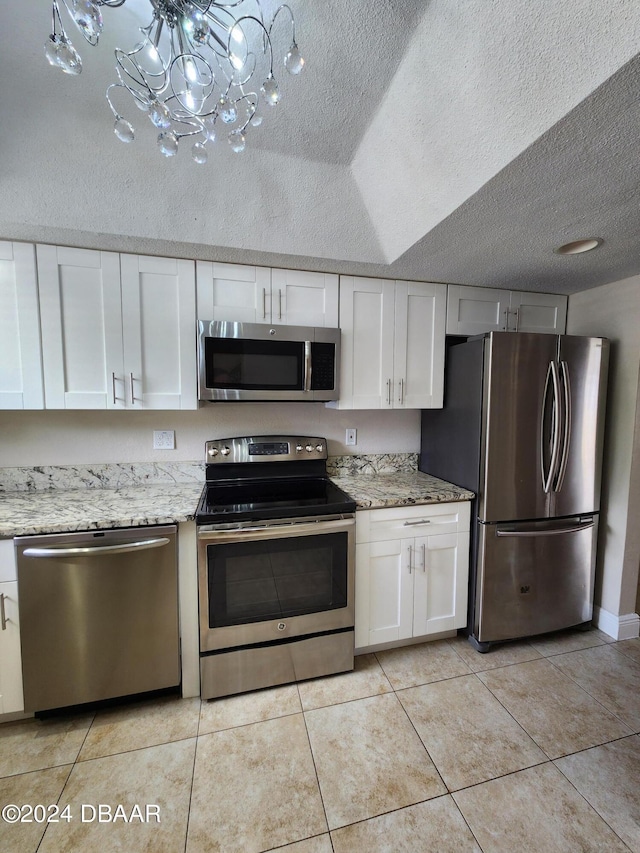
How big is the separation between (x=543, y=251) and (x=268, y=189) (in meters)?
1.39

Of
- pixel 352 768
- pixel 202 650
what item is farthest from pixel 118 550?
pixel 352 768

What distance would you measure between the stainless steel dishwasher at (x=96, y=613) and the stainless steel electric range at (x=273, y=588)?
19 centimetres

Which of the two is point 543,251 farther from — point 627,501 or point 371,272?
point 627,501

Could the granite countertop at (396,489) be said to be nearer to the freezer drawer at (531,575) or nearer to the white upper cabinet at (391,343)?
the freezer drawer at (531,575)

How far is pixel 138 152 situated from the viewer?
1472 millimetres

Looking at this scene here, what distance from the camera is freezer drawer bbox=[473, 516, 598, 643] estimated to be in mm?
2018

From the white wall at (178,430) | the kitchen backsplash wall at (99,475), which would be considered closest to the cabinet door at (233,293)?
the white wall at (178,430)

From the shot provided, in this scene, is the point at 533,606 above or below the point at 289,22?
below

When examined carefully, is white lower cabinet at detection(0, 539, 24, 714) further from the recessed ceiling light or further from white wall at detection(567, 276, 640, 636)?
white wall at detection(567, 276, 640, 636)

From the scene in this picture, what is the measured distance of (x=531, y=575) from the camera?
2070 mm

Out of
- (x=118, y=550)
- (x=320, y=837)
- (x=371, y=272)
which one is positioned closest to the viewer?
(x=320, y=837)

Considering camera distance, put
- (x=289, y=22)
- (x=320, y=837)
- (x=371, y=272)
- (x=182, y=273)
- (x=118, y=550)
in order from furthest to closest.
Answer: (x=371, y=272), (x=182, y=273), (x=118, y=550), (x=320, y=837), (x=289, y=22)

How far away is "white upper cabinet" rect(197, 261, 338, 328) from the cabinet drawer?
44.4 inches

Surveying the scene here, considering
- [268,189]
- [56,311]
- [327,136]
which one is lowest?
[56,311]
